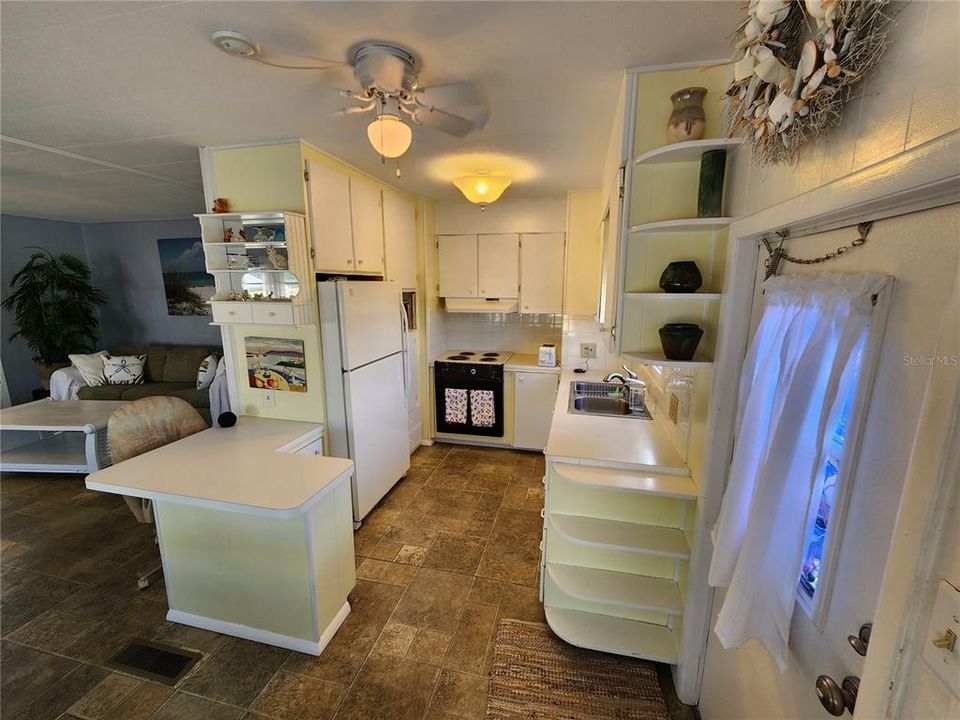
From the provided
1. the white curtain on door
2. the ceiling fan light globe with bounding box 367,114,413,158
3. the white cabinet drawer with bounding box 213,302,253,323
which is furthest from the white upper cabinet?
the white curtain on door

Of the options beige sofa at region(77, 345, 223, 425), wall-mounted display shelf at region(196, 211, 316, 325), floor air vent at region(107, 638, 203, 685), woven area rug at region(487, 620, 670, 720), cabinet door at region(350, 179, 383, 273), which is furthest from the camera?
beige sofa at region(77, 345, 223, 425)

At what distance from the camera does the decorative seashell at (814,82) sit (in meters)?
0.71

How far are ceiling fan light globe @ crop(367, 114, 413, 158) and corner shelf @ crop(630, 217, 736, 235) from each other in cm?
97

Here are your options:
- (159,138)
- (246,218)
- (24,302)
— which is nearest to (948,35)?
(246,218)

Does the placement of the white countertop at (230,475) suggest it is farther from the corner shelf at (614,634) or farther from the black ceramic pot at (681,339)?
the black ceramic pot at (681,339)

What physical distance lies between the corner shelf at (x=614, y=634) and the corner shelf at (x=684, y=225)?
173 centimetres

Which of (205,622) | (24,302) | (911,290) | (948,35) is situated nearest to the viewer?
(948,35)

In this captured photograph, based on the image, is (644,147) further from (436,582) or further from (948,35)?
(436,582)

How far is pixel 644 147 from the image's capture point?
1.51 metres

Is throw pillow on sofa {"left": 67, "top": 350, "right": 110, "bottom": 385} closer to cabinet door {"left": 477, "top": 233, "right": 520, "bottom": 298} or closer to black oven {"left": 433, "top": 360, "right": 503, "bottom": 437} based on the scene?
black oven {"left": 433, "top": 360, "right": 503, "bottom": 437}

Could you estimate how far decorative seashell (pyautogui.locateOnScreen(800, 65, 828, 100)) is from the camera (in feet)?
2.32

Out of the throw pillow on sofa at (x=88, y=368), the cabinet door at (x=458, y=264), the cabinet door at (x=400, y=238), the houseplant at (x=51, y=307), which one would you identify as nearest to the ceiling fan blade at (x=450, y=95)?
the cabinet door at (x=400, y=238)

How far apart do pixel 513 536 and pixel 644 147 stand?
2372mm

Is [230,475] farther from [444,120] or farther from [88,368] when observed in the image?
[88,368]
